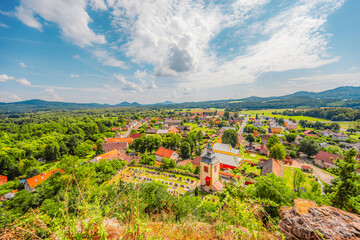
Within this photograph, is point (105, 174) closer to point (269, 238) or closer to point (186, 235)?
point (186, 235)

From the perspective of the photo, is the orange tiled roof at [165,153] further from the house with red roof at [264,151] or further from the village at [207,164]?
the house with red roof at [264,151]

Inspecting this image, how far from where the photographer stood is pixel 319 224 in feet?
11.7

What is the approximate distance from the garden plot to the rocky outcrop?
50.3 feet

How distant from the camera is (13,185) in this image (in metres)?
23.9

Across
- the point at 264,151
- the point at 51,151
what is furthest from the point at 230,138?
the point at 51,151

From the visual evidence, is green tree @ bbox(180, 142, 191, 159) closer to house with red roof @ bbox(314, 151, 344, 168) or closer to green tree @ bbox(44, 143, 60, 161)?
house with red roof @ bbox(314, 151, 344, 168)

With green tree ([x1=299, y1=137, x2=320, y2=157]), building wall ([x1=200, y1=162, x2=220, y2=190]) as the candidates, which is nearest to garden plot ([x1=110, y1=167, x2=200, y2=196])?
building wall ([x1=200, y1=162, x2=220, y2=190])

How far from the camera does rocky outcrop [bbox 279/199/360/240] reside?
3.22 meters

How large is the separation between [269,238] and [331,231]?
163 centimetres

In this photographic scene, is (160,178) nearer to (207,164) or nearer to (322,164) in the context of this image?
(207,164)

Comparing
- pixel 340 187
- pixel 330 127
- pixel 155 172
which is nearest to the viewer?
pixel 340 187

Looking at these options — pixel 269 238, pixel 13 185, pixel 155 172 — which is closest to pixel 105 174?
pixel 155 172

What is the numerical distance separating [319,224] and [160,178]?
65.9ft

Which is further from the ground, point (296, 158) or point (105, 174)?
point (105, 174)
